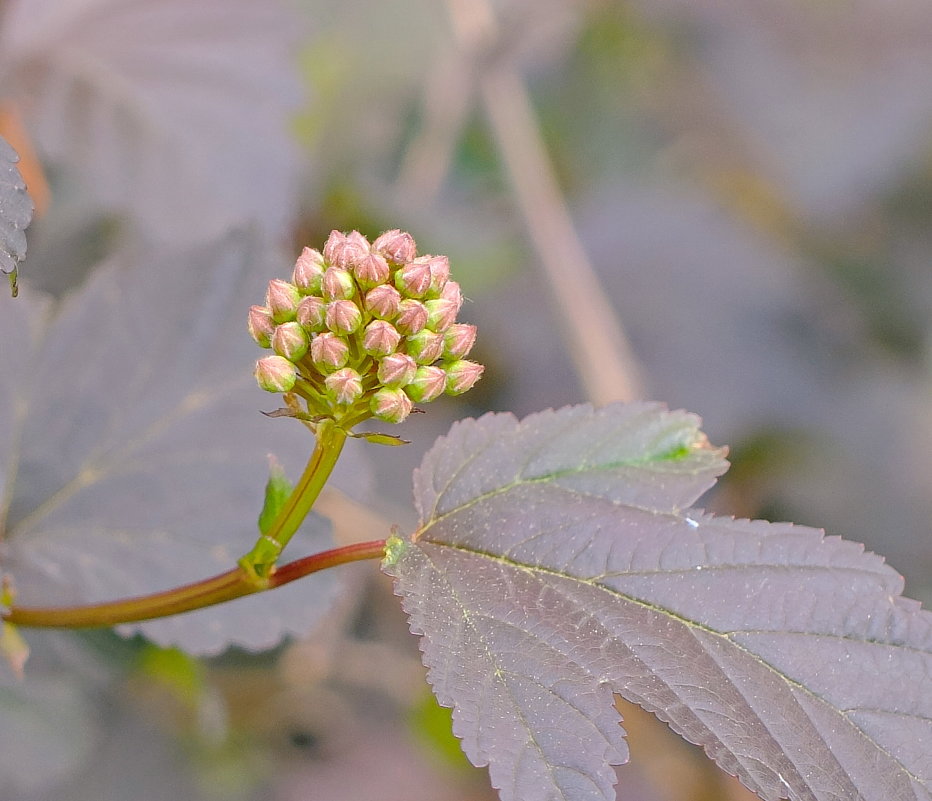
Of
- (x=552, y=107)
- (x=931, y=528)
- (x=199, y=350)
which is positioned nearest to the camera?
(x=199, y=350)

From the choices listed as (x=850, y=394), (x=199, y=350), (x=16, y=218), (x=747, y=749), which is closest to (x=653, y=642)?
(x=747, y=749)

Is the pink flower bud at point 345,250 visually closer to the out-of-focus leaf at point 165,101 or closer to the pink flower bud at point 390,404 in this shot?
the pink flower bud at point 390,404

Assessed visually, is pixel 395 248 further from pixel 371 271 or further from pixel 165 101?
pixel 165 101

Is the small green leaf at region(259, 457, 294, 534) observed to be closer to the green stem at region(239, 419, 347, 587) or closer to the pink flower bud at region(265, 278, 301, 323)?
the green stem at region(239, 419, 347, 587)

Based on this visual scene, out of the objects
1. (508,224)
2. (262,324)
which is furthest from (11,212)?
(508,224)

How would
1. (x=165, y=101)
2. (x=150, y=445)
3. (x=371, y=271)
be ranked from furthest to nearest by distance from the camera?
(x=165, y=101), (x=150, y=445), (x=371, y=271)

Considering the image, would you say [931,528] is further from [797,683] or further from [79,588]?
[79,588]
